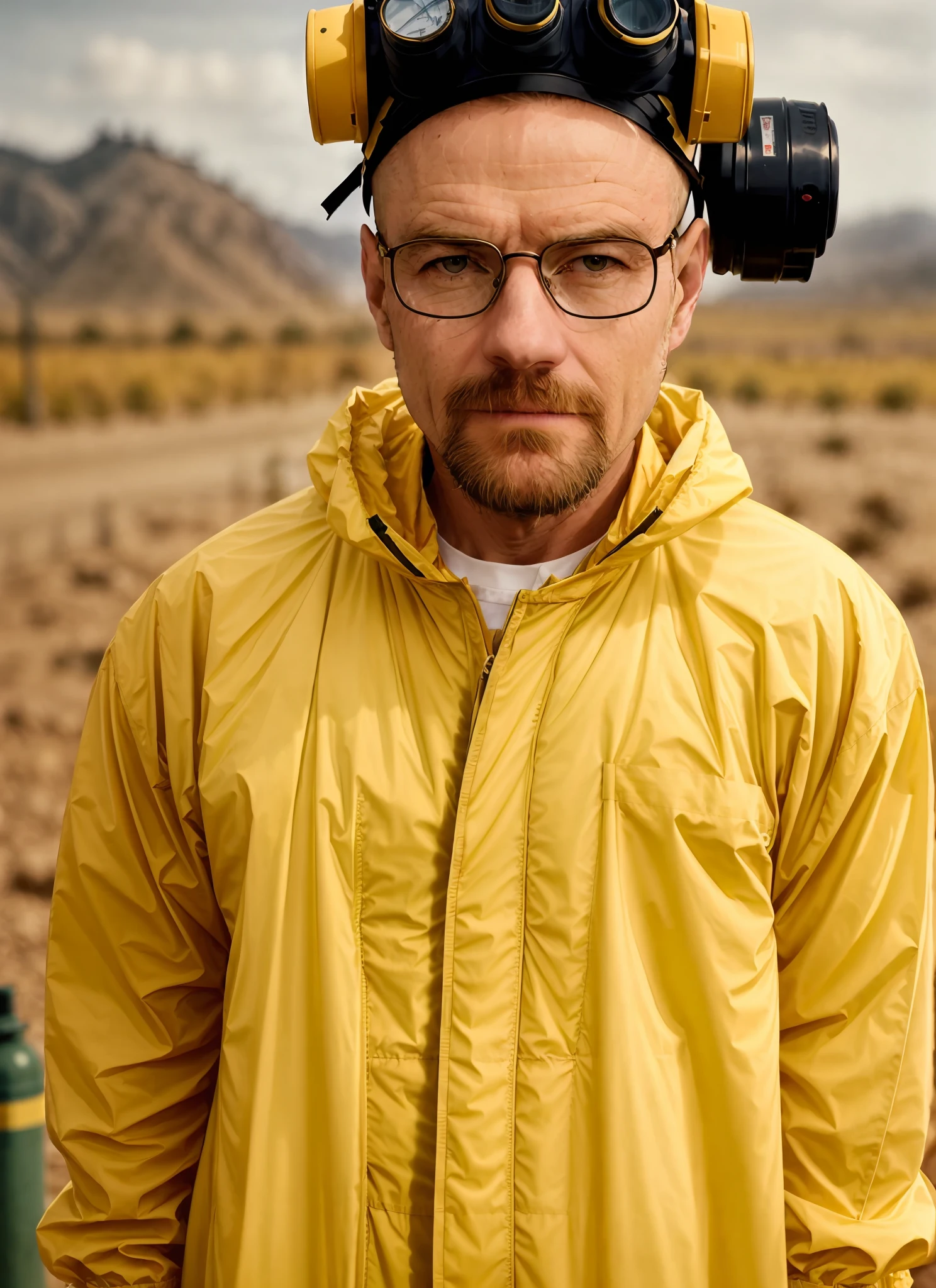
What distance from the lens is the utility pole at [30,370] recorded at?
21.8 metres

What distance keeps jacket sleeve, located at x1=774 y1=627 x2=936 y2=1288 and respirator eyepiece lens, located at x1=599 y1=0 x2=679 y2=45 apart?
2.63ft

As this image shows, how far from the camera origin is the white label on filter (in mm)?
1547

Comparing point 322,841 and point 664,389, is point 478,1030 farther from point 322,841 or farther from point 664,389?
point 664,389

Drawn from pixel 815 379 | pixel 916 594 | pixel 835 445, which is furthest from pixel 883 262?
Answer: pixel 916 594

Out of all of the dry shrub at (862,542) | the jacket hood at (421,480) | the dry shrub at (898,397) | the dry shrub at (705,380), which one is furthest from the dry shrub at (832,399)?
the jacket hood at (421,480)

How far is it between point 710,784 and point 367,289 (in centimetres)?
81

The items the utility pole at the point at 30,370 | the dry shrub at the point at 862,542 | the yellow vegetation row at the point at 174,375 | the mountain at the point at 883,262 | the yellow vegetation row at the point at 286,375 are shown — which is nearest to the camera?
the dry shrub at the point at 862,542

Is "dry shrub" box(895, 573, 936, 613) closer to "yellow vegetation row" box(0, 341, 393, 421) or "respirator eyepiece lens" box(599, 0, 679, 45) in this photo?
"yellow vegetation row" box(0, 341, 393, 421)

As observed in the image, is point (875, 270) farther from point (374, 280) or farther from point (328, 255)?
point (374, 280)

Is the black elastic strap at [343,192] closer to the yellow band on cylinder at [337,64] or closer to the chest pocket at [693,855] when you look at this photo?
the yellow band on cylinder at [337,64]

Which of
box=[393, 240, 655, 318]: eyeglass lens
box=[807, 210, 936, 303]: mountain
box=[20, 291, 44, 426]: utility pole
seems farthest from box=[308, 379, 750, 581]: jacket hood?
box=[807, 210, 936, 303]: mountain

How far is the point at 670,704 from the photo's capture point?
1.50 metres

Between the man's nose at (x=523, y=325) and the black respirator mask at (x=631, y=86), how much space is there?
22 centimetres

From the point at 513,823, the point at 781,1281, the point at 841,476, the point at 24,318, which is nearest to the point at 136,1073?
the point at 513,823
